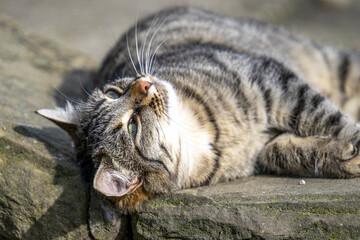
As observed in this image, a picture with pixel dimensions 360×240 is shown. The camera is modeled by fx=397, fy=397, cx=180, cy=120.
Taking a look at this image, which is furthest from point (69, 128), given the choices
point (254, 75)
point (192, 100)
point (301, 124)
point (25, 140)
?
point (301, 124)

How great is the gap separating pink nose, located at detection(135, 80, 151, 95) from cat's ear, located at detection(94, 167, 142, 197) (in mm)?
533

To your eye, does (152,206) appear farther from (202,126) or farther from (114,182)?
(202,126)

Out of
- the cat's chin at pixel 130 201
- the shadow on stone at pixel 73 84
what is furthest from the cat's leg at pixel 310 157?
the shadow on stone at pixel 73 84

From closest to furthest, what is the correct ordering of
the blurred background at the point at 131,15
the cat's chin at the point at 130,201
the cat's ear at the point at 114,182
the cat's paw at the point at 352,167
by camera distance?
the cat's ear at the point at 114,182
the cat's chin at the point at 130,201
the cat's paw at the point at 352,167
the blurred background at the point at 131,15

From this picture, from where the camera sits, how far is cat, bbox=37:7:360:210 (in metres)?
2.45

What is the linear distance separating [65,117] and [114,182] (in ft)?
2.33

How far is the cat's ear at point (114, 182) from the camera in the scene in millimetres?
2240

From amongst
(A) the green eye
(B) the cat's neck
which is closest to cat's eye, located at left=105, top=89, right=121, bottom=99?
(A) the green eye

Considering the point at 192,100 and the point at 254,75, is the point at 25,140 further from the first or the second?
the point at 254,75

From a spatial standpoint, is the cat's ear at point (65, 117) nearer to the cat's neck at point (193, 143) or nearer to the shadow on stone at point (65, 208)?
the shadow on stone at point (65, 208)

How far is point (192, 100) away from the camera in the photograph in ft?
9.44

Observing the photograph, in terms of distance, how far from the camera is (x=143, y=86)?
2.55 metres

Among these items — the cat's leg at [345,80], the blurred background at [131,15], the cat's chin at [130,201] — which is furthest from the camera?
the blurred background at [131,15]

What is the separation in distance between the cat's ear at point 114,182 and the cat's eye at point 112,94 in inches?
22.6
